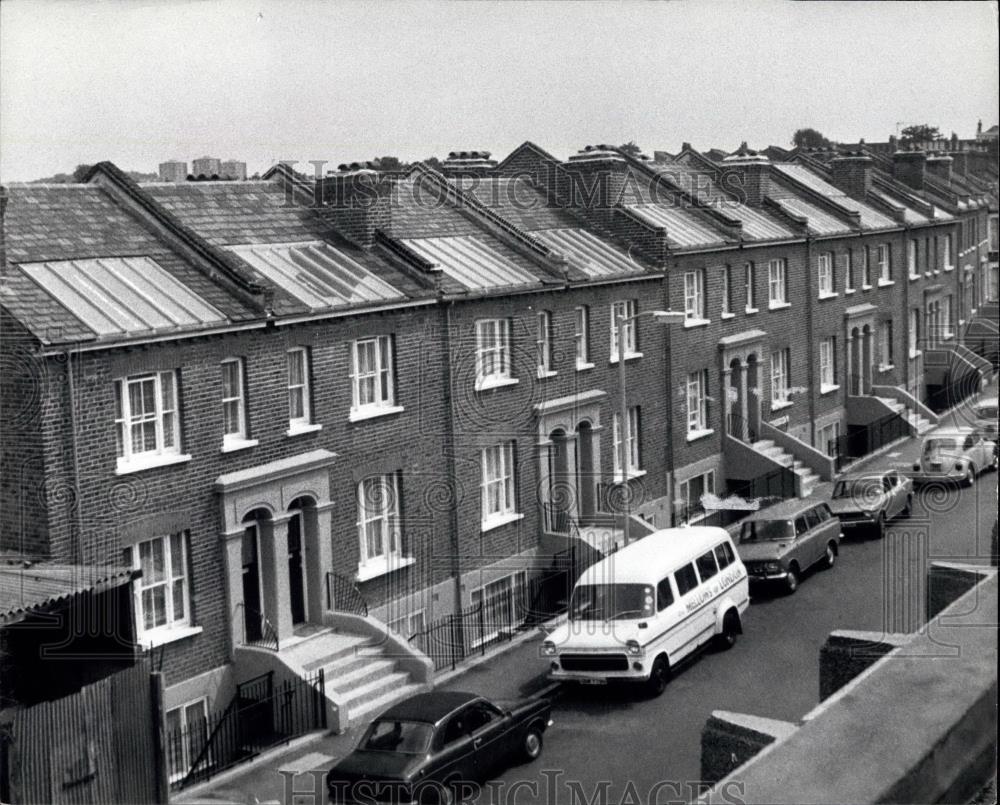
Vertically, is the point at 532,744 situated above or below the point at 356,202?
Answer: below

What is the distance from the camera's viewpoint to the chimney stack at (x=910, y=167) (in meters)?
7.89

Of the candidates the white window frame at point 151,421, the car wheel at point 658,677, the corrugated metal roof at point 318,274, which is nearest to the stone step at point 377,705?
the car wheel at point 658,677

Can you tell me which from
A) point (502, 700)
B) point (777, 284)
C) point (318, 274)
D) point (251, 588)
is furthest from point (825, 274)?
point (251, 588)

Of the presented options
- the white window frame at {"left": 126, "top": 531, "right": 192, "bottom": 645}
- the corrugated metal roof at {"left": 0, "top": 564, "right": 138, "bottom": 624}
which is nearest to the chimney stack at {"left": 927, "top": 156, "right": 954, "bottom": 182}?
the white window frame at {"left": 126, "top": 531, "right": 192, "bottom": 645}

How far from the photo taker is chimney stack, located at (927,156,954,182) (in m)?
7.41

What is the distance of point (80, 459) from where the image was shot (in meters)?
8.06

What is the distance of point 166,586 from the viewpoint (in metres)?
8.67

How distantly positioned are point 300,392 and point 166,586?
163cm

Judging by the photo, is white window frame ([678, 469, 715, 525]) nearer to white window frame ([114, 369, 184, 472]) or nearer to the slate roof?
the slate roof

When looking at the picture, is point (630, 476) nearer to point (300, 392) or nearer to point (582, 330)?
point (582, 330)

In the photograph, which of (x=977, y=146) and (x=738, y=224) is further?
(x=738, y=224)

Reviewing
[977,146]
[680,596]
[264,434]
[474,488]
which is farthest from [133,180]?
[977,146]

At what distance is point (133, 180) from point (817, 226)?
470cm

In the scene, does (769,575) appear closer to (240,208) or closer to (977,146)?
(977,146)
